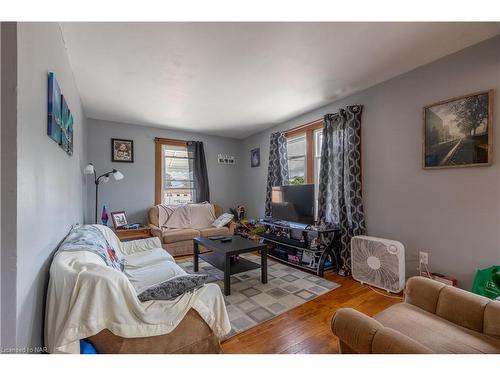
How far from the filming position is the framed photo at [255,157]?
190 inches

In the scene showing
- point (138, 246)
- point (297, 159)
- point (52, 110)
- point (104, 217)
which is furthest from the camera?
point (297, 159)

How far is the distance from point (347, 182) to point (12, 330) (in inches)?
120

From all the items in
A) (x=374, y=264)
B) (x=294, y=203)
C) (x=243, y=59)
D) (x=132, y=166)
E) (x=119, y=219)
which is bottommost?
(x=374, y=264)

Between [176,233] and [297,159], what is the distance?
2440 mm

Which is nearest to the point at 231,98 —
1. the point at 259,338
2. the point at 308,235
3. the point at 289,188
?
the point at 289,188

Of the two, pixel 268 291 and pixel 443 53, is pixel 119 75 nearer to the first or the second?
pixel 268 291

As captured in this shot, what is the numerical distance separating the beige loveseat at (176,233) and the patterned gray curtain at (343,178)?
6.24ft

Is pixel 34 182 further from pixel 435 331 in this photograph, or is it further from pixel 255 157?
pixel 255 157

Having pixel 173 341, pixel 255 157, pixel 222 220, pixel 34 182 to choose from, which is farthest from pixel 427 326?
pixel 255 157

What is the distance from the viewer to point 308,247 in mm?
3016

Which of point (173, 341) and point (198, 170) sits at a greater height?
point (198, 170)

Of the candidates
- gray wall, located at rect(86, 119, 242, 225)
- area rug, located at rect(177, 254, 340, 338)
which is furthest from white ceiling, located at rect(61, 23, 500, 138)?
area rug, located at rect(177, 254, 340, 338)

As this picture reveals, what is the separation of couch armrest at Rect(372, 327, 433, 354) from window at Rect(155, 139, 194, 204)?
4.22m

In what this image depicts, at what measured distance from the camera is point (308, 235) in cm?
310
